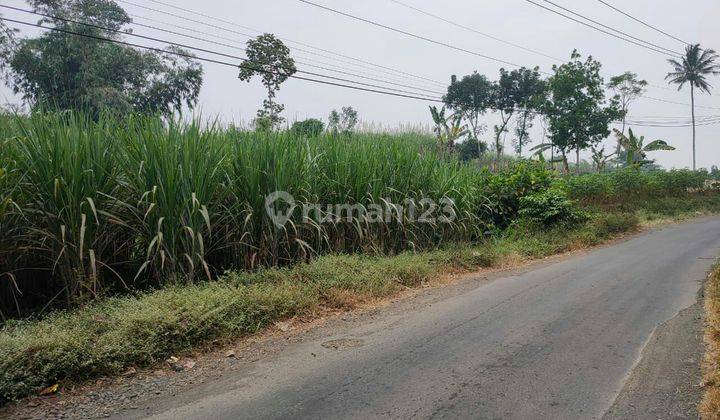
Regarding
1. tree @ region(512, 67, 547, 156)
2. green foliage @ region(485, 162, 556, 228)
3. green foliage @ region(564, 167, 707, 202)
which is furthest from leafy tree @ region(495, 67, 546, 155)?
green foliage @ region(485, 162, 556, 228)

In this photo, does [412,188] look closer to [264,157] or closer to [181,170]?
[264,157]

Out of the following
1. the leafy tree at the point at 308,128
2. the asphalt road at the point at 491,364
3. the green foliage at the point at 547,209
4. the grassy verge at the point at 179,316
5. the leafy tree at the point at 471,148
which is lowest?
the asphalt road at the point at 491,364

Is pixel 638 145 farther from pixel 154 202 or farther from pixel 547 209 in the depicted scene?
pixel 154 202

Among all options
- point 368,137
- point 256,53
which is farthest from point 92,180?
point 256,53

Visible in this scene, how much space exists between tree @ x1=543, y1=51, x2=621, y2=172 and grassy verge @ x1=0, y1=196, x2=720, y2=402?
2676 cm

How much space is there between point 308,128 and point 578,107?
27303 mm

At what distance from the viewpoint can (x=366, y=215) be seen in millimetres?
8320

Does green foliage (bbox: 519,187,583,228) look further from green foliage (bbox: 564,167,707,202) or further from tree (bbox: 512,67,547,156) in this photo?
tree (bbox: 512,67,547,156)

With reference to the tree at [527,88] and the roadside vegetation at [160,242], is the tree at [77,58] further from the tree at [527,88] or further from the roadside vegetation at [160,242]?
the tree at [527,88]

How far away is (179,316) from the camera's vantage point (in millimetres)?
4559

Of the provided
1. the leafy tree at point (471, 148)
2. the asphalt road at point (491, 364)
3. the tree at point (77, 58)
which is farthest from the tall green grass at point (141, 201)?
the leafy tree at point (471, 148)

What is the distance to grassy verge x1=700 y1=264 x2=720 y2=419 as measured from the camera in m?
3.39

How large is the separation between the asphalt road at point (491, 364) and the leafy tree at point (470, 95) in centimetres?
Result: 3545

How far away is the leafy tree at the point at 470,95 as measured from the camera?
40.2m
